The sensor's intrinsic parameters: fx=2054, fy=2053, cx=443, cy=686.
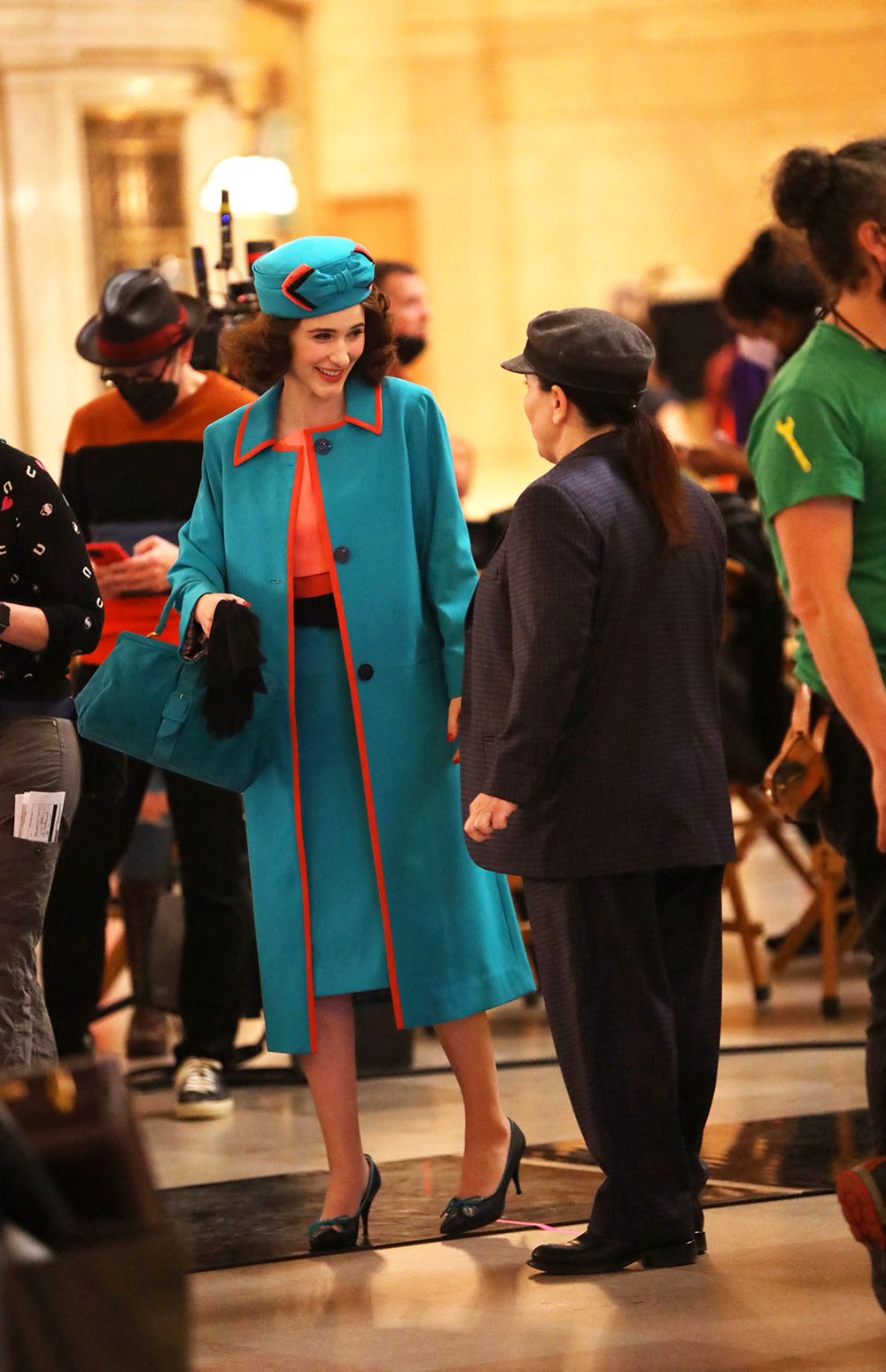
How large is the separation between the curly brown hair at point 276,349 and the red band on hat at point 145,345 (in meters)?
0.97

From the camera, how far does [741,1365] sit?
113 inches

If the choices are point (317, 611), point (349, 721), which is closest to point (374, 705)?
point (349, 721)

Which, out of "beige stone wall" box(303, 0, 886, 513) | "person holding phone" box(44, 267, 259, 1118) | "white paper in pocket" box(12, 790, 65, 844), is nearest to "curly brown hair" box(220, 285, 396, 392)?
"white paper in pocket" box(12, 790, 65, 844)

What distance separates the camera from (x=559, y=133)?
1380 centimetres

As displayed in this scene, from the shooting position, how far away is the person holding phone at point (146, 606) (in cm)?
479

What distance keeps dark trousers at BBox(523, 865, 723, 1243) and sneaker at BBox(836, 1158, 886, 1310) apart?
1.78 ft

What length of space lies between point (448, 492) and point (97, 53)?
23.4ft

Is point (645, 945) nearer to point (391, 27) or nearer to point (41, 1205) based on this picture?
point (41, 1205)

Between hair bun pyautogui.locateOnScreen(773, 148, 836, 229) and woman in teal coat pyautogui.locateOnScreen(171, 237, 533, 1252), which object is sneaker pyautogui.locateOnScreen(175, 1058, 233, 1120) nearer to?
woman in teal coat pyautogui.locateOnScreen(171, 237, 533, 1252)

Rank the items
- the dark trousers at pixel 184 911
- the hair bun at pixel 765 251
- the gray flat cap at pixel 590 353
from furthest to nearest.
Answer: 1. the hair bun at pixel 765 251
2. the dark trousers at pixel 184 911
3. the gray flat cap at pixel 590 353

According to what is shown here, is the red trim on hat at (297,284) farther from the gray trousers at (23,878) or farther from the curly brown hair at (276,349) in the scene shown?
the gray trousers at (23,878)

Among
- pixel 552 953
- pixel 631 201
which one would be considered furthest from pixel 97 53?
pixel 552 953

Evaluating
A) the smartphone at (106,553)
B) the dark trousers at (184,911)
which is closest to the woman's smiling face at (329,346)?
the smartphone at (106,553)

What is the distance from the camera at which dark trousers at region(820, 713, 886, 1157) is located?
10.0 ft
